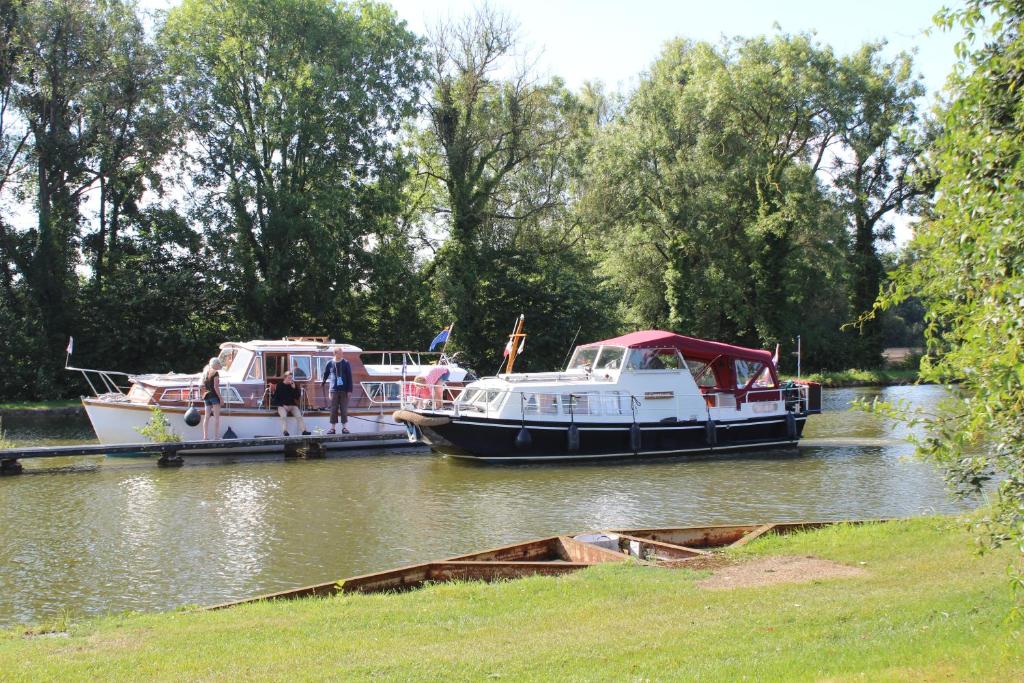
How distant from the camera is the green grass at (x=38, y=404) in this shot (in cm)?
3772

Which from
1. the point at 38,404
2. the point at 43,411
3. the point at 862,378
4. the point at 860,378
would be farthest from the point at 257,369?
the point at 862,378

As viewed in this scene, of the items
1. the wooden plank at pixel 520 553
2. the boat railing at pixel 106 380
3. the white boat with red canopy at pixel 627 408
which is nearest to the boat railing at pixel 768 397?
the white boat with red canopy at pixel 627 408

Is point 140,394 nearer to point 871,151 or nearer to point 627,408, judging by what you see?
point 627,408

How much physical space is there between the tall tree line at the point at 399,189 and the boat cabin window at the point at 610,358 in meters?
18.0

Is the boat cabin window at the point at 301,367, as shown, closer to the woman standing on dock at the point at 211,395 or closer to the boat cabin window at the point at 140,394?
the woman standing on dock at the point at 211,395

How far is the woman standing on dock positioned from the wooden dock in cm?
57

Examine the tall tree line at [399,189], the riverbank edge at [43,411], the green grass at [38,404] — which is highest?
the tall tree line at [399,189]

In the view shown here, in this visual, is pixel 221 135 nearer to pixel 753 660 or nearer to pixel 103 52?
pixel 103 52

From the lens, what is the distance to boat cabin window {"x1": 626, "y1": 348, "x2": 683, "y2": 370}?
26.1 metres

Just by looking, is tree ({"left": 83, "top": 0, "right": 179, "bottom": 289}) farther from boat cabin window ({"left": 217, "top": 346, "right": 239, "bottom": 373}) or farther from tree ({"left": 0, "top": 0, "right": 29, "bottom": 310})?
boat cabin window ({"left": 217, "top": 346, "right": 239, "bottom": 373})

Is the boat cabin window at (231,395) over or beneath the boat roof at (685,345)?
beneath

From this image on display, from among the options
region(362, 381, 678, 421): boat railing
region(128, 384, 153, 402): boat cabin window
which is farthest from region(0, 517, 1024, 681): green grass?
region(128, 384, 153, 402): boat cabin window

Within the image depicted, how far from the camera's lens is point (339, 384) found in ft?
89.6

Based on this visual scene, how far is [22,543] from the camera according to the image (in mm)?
15398
